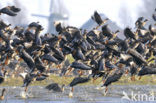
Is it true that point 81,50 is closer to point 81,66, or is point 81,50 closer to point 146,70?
point 81,66

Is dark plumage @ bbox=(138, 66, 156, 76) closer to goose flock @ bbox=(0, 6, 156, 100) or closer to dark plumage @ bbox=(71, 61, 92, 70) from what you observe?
goose flock @ bbox=(0, 6, 156, 100)

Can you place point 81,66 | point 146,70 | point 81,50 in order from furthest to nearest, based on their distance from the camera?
point 81,50, point 146,70, point 81,66

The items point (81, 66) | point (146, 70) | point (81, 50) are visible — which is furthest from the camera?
point (81, 50)

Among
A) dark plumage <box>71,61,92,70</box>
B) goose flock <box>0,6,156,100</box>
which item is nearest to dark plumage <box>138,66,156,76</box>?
goose flock <box>0,6,156,100</box>

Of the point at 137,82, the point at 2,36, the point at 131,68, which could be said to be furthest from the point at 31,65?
the point at 137,82

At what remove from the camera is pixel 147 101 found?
28.9 m

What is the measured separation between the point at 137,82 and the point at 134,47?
1541 inches

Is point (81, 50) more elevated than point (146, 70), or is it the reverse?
point (81, 50)

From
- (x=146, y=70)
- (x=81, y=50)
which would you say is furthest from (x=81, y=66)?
(x=146, y=70)

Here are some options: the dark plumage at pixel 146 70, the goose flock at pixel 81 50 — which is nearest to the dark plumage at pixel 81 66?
the goose flock at pixel 81 50

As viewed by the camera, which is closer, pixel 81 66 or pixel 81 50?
pixel 81 66

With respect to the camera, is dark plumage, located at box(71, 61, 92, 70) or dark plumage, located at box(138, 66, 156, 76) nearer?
dark plumage, located at box(71, 61, 92, 70)

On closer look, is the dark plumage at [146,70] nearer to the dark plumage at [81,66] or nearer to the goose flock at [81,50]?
the goose flock at [81,50]

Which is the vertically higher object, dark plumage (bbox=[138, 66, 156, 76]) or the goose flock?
the goose flock
